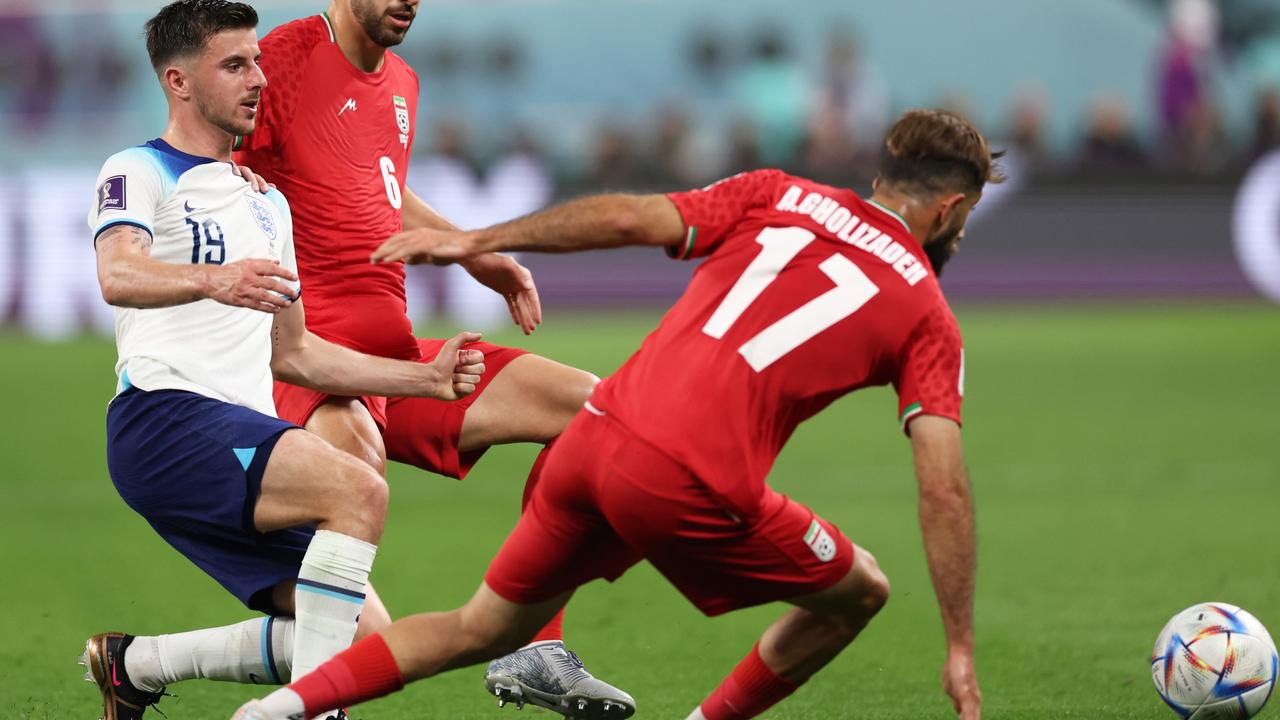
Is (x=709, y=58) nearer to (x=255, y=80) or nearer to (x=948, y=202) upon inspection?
(x=255, y=80)

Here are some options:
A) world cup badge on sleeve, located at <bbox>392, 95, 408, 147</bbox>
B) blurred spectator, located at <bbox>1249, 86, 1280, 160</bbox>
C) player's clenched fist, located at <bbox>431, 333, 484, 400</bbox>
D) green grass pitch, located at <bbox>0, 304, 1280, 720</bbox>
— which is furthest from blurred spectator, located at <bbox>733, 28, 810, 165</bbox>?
player's clenched fist, located at <bbox>431, 333, 484, 400</bbox>

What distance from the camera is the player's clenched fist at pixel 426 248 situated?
4375 millimetres

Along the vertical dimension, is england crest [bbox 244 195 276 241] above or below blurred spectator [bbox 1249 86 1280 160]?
above

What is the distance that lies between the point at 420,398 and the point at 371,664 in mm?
1525

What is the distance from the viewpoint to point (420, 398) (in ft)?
18.7

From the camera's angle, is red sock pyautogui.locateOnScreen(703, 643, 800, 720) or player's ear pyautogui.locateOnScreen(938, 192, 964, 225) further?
red sock pyautogui.locateOnScreen(703, 643, 800, 720)

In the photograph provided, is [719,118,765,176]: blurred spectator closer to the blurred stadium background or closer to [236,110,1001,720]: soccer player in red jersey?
the blurred stadium background

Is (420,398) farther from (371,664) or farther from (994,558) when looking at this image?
(994,558)

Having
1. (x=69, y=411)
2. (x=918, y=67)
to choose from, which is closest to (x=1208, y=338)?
(x=918, y=67)

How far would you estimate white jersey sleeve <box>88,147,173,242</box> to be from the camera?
4566 mm

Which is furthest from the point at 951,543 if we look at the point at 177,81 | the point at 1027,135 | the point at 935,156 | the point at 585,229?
the point at 1027,135

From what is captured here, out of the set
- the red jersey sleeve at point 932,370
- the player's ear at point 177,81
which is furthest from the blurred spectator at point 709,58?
the red jersey sleeve at point 932,370

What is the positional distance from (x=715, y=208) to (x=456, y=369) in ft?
4.59

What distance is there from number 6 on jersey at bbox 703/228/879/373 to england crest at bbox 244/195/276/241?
A: 1533 mm
